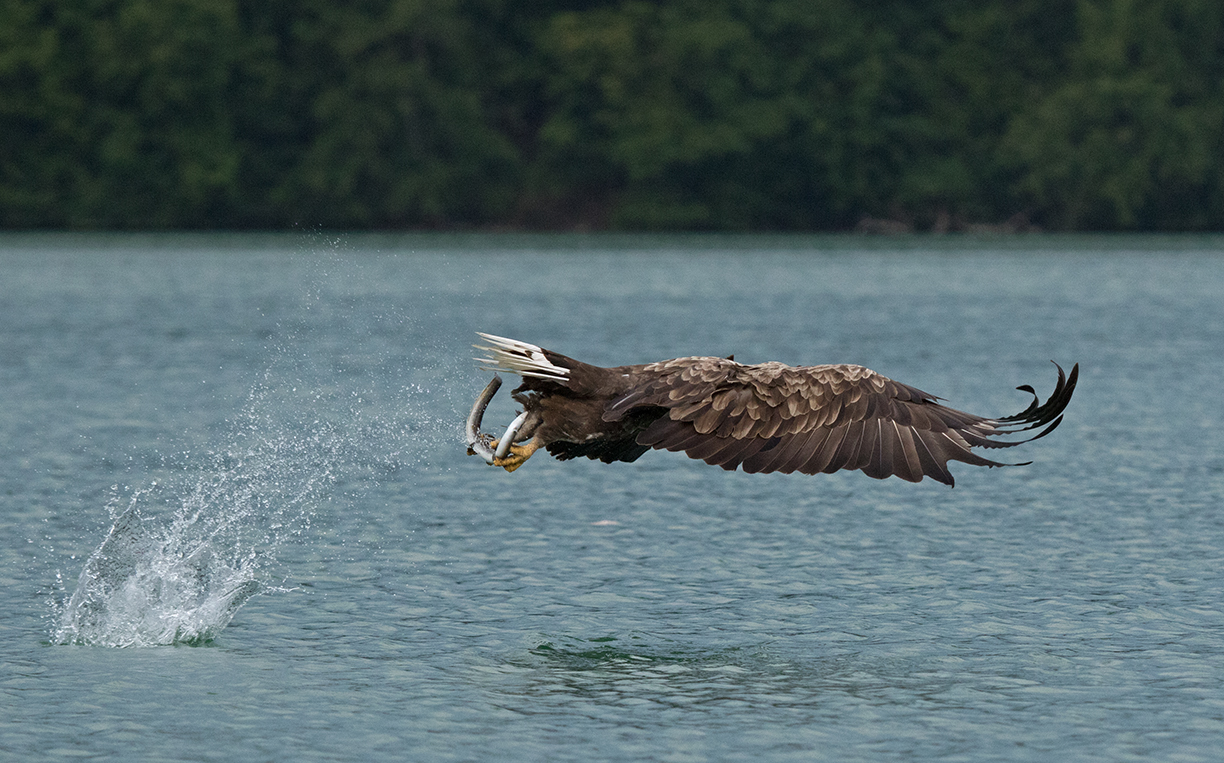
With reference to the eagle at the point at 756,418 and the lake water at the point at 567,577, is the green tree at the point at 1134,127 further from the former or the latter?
the eagle at the point at 756,418

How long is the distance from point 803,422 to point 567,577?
364cm

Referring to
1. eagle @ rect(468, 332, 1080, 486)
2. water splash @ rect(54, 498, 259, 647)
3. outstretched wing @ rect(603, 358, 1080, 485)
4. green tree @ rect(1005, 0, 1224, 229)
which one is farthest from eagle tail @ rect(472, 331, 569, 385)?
green tree @ rect(1005, 0, 1224, 229)

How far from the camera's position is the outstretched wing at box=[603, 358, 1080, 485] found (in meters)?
8.94

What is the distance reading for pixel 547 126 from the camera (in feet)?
249

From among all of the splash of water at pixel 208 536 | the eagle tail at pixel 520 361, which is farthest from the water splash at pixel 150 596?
the eagle tail at pixel 520 361

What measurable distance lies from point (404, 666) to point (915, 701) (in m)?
2.53

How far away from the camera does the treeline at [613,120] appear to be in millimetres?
70875

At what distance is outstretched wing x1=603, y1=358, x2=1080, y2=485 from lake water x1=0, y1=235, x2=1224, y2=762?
1186mm

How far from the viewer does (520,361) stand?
8.69 metres

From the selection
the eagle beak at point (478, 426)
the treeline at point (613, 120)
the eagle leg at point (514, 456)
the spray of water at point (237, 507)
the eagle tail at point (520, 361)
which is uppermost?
the treeline at point (613, 120)

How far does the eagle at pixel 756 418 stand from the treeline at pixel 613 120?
62.1 m

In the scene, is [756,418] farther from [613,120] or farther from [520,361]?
[613,120]

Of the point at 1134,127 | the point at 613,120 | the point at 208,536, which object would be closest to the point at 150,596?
the point at 208,536

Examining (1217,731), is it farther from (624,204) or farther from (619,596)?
(624,204)
